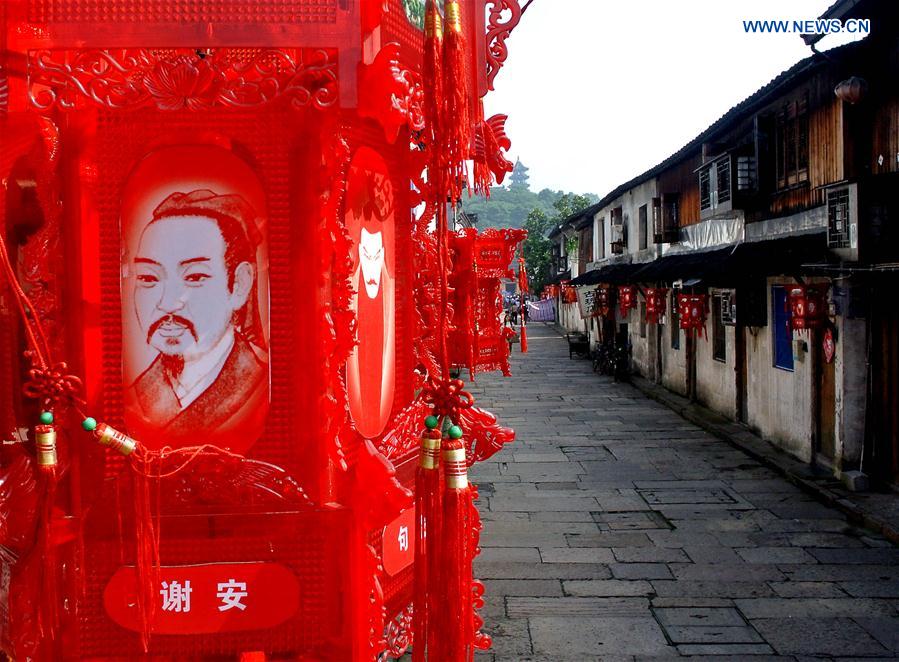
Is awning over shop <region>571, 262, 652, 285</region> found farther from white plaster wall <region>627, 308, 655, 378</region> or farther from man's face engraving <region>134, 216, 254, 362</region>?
man's face engraving <region>134, 216, 254, 362</region>

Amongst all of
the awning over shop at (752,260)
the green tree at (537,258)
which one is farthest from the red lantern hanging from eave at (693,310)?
the green tree at (537,258)

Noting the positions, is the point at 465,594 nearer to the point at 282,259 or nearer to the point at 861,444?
the point at 282,259

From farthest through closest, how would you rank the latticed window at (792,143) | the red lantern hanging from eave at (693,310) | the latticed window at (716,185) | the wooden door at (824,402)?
the red lantern hanging from eave at (693,310), the latticed window at (716,185), the latticed window at (792,143), the wooden door at (824,402)

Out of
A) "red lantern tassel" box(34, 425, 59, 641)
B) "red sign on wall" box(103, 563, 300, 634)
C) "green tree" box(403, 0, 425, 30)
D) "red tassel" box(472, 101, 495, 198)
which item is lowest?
"red sign on wall" box(103, 563, 300, 634)

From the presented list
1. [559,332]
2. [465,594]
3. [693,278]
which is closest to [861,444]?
[693,278]

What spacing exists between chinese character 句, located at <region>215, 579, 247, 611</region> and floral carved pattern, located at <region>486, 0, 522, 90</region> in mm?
3588

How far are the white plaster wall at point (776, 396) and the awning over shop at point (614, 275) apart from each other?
8.50 metres

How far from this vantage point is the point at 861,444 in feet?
42.4

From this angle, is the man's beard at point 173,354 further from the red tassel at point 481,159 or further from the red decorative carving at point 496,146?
the red decorative carving at point 496,146

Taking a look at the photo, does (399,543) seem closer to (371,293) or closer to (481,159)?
(371,293)

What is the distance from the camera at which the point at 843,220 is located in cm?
1239

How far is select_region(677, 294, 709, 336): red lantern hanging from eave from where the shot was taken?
20.0 meters

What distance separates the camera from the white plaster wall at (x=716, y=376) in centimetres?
1931

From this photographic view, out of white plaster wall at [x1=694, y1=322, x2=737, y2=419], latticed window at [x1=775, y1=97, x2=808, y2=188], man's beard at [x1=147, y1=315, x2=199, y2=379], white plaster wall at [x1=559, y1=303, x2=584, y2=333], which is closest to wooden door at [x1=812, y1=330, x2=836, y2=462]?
latticed window at [x1=775, y1=97, x2=808, y2=188]
